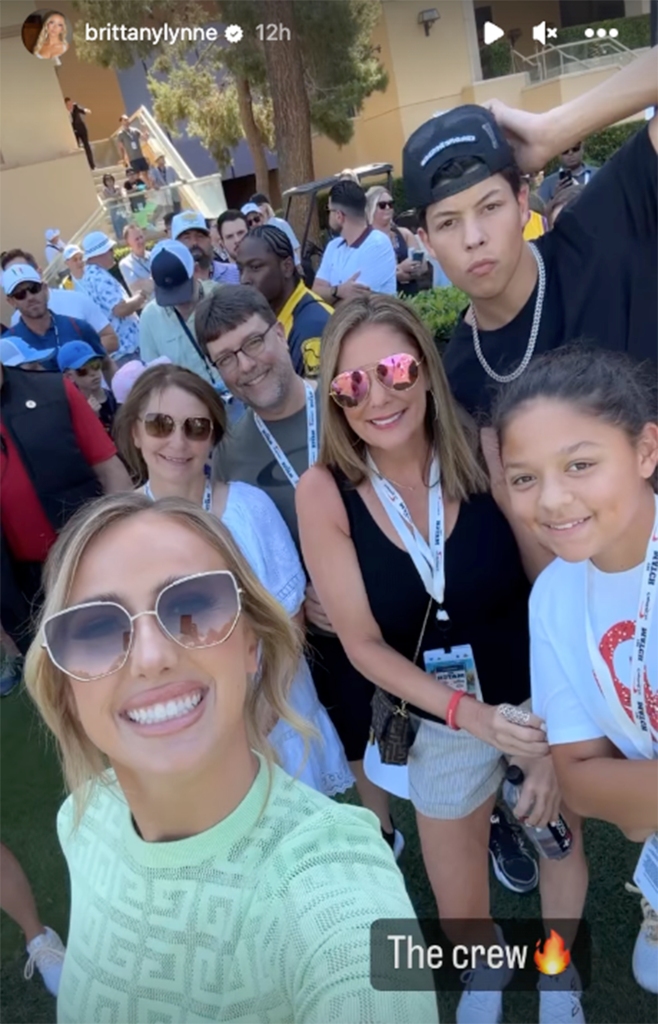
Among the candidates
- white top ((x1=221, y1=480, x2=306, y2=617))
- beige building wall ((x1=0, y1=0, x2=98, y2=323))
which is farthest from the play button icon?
white top ((x1=221, y1=480, x2=306, y2=617))

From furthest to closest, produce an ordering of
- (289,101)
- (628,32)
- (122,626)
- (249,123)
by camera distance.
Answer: (628,32) → (249,123) → (289,101) → (122,626)

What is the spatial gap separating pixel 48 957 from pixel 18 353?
3387mm

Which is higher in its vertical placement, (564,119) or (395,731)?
(564,119)

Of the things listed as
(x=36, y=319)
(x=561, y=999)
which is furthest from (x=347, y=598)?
(x=36, y=319)

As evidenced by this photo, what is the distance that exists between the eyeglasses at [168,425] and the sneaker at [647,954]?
73.7 inches

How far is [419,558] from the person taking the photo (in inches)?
75.9

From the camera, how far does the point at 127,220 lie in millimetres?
14297

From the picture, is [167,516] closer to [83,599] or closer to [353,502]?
[83,599]

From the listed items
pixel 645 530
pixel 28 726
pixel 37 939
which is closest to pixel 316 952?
pixel 645 530

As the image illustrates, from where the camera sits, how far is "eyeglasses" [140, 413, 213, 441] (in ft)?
7.84

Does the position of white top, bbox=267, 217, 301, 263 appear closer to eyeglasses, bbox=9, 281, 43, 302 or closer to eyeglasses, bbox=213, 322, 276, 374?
eyeglasses, bbox=9, 281, 43, 302

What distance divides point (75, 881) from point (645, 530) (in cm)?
127

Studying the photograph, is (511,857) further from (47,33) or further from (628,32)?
(628,32)

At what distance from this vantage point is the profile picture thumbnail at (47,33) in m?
7.08
